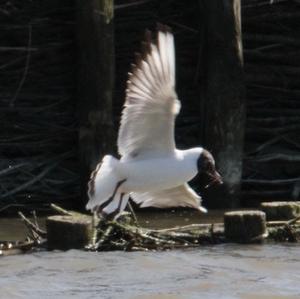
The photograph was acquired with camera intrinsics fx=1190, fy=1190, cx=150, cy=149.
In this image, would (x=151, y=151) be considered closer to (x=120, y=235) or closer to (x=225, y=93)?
(x=120, y=235)

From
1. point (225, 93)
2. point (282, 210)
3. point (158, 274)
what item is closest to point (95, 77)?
point (225, 93)

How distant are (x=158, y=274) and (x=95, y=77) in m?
2.67

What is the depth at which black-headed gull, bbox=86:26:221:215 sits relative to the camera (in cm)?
748

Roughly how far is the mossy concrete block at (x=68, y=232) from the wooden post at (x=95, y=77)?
5.79ft

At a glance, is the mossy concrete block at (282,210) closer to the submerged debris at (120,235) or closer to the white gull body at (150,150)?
the submerged debris at (120,235)

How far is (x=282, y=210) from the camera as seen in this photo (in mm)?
9438

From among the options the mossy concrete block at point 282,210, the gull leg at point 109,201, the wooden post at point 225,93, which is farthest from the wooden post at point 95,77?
the gull leg at point 109,201

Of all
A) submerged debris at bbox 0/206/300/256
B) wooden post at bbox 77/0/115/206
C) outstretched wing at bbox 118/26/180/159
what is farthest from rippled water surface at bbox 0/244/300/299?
wooden post at bbox 77/0/115/206

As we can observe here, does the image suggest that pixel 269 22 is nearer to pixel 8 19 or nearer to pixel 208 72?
pixel 208 72

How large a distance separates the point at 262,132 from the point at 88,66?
84.4 inches

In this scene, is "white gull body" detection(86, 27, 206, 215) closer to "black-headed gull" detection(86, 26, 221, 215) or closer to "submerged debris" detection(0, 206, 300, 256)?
"black-headed gull" detection(86, 26, 221, 215)

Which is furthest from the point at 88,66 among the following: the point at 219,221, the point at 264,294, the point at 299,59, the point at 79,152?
the point at 264,294

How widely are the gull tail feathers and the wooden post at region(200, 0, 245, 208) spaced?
271 cm

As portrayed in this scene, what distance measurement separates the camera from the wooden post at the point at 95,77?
1019 cm
